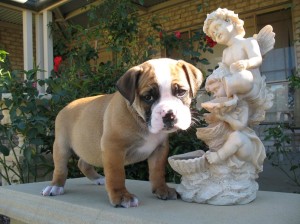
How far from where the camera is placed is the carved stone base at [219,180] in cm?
196

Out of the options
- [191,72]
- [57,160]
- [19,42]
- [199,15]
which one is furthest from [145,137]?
[19,42]

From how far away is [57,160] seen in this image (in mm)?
2551

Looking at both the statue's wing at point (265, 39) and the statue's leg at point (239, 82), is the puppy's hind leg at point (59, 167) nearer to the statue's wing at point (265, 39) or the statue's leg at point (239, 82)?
the statue's leg at point (239, 82)

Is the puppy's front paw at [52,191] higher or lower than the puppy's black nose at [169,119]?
lower

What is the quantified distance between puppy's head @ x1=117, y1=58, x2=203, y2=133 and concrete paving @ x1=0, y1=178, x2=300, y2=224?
16.4 inches

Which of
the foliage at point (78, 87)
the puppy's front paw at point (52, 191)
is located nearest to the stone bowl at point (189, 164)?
the puppy's front paw at point (52, 191)

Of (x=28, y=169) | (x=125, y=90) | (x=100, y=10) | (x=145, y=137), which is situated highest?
(x=100, y=10)

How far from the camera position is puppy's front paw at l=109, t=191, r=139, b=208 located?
1972 millimetres

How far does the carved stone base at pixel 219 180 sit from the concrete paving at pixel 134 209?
2.1 inches

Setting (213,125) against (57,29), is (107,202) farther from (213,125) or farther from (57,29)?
(57,29)

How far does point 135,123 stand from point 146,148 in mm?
208

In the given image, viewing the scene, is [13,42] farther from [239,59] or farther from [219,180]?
[219,180]

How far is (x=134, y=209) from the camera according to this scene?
191 centimetres

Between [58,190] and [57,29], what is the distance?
4.42m
